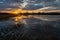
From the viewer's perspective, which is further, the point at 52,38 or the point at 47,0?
the point at 47,0

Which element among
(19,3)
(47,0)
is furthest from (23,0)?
(47,0)

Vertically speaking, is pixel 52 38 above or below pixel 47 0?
above

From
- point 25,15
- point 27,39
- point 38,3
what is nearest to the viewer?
point 27,39

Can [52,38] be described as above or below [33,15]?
above

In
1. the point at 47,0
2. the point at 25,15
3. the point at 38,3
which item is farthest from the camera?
the point at 47,0

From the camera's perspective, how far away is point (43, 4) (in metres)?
20.0

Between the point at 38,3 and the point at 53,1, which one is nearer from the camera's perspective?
the point at 38,3

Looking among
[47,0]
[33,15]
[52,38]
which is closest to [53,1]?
[47,0]

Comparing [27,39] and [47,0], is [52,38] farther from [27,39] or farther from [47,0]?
[47,0]

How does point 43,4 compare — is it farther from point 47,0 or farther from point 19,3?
point 19,3

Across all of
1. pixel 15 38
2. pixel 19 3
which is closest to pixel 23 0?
pixel 19 3

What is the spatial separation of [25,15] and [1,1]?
917 centimetres

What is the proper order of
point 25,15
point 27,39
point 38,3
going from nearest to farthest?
point 27,39 → point 25,15 → point 38,3

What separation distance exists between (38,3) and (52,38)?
46.1ft
